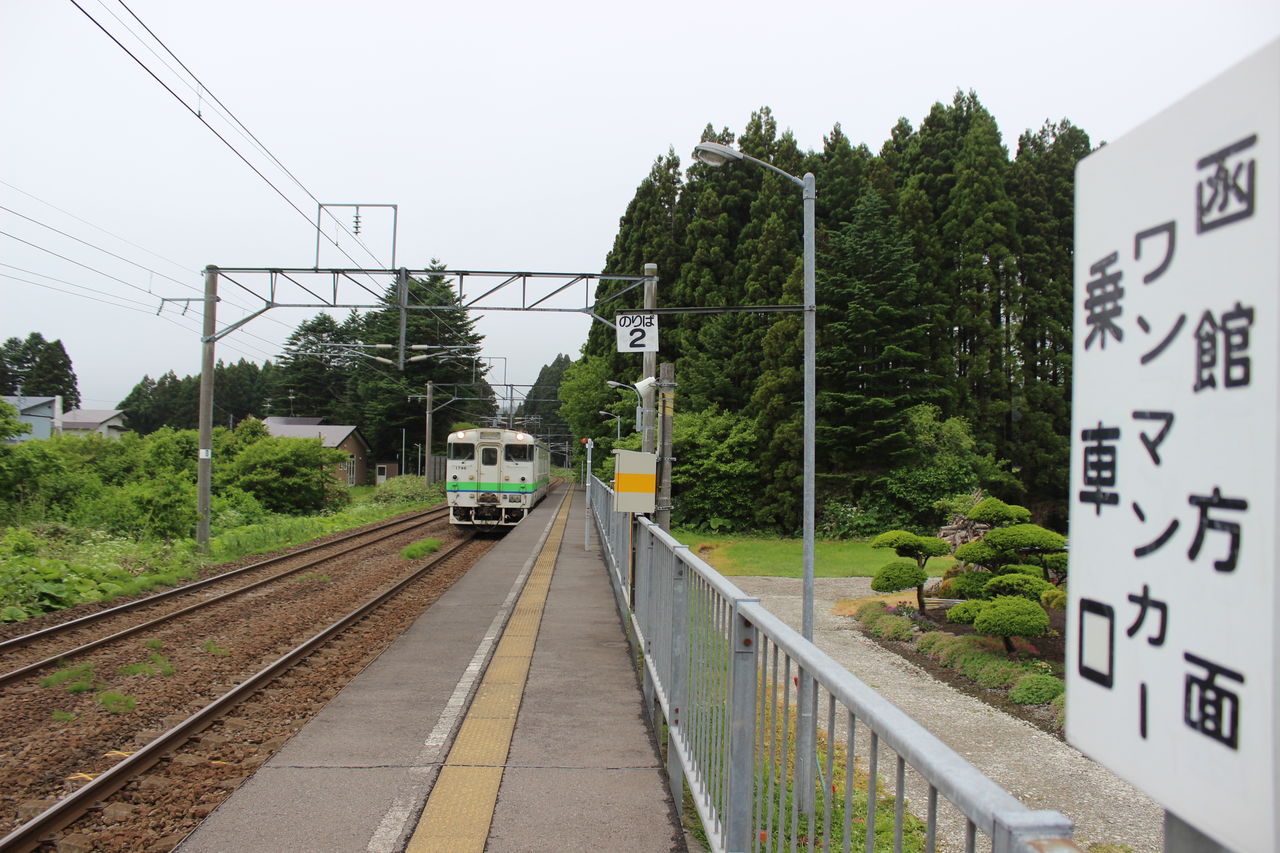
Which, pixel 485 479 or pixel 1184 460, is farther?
pixel 485 479

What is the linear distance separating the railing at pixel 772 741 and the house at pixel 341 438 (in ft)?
156

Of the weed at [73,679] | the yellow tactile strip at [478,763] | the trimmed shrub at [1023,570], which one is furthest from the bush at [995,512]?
the weed at [73,679]

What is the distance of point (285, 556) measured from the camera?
56.7ft

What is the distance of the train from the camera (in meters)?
23.3

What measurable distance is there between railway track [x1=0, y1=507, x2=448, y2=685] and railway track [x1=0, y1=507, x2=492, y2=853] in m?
0.16

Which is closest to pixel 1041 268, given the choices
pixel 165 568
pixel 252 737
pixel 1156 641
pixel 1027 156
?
pixel 1027 156

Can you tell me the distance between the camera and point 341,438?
53.0 meters

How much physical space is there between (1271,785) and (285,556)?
1840 cm

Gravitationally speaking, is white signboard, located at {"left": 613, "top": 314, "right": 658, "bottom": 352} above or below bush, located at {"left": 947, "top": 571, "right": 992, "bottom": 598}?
above

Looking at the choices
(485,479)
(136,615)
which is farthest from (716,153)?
(485,479)

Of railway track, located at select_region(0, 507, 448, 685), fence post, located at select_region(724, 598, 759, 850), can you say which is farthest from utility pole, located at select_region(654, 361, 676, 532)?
fence post, located at select_region(724, 598, 759, 850)

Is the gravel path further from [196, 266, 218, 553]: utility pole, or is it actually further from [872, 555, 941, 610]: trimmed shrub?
[196, 266, 218, 553]: utility pole

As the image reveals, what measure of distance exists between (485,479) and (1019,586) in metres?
16.2

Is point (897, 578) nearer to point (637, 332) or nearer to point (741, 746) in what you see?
point (637, 332)
